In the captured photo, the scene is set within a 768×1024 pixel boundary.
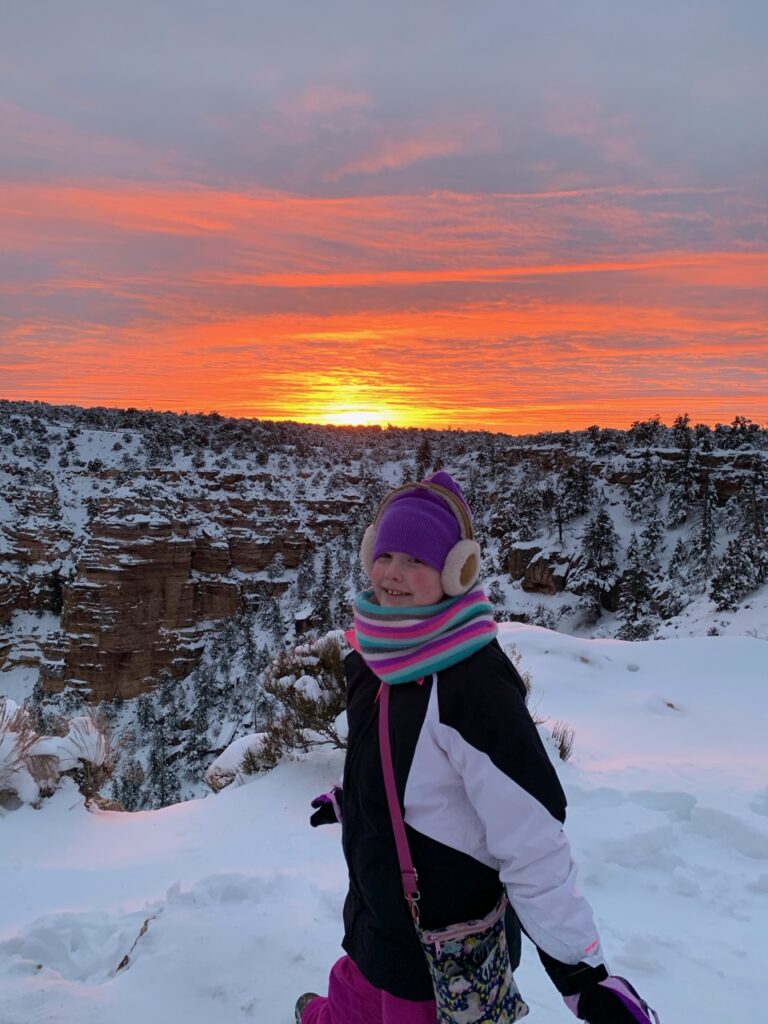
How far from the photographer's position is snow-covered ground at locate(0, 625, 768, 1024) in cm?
253

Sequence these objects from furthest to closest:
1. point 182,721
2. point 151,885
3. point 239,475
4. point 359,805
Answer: point 239,475, point 182,721, point 151,885, point 359,805

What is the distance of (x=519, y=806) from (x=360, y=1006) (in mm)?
911

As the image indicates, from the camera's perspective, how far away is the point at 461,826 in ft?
4.98

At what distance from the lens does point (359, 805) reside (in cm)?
171

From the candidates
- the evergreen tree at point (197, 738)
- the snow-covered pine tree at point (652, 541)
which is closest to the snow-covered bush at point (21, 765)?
the evergreen tree at point (197, 738)

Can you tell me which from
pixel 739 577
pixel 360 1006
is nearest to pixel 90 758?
pixel 360 1006

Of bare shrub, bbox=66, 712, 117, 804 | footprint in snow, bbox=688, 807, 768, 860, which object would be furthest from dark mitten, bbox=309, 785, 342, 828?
bare shrub, bbox=66, 712, 117, 804

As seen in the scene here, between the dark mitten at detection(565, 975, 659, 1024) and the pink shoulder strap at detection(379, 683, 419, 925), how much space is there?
39cm

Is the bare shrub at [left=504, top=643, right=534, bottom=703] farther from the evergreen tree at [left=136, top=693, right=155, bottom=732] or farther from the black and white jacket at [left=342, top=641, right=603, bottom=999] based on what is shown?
the evergreen tree at [left=136, top=693, right=155, bottom=732]

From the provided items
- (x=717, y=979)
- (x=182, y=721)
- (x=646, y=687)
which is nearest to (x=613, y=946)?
(x=717, y=979)

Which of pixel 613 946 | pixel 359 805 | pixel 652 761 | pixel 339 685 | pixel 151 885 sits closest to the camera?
pixel 359 805

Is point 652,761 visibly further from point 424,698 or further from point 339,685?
point 424,698

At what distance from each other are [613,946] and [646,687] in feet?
21.3

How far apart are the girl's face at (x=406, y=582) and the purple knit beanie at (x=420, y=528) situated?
0.02 m
